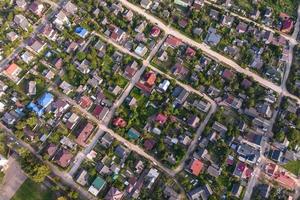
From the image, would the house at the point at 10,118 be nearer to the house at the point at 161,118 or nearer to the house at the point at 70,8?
the house at the point at 70,8

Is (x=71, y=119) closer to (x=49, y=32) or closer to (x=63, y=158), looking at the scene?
(x=63, y=158)

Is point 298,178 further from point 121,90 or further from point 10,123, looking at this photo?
point 10,123

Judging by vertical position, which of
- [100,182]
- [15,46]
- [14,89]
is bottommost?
[100,182]

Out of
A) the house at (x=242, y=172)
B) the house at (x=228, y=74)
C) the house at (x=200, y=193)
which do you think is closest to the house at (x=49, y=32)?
the house at (x=228, y=74)

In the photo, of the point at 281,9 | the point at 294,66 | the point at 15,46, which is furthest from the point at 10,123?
the point at 281,9

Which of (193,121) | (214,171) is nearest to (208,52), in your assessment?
(193,121)

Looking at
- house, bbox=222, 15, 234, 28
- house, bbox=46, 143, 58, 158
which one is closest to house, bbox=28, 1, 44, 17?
house, bbox=46, 143, 58, 158
